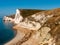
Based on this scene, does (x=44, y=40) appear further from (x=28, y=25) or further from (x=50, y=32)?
(x=28, y=25)

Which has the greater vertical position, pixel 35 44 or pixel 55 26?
pixel 55 26

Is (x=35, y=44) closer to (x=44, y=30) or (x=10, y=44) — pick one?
(x=44, y=30)

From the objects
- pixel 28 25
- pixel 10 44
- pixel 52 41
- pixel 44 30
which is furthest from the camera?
pixel 28 25

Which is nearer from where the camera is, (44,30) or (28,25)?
(44,30)

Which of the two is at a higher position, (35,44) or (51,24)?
(51,24)

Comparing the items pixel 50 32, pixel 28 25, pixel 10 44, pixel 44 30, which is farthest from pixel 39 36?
pixel 28 25

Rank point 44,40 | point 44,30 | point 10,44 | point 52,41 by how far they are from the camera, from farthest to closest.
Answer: point 10,44
point 44,30
point 44,40
point 52,41

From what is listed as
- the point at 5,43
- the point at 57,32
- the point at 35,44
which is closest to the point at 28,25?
the point at 5,43

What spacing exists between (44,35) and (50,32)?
361 centimetres

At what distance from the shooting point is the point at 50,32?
2279 inches

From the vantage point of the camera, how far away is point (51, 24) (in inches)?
2510

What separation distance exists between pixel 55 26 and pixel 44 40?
19.3ft

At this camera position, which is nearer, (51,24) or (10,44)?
(51,24)

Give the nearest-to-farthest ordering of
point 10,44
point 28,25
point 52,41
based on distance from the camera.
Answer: point 52,41, point 10,44, point 28,25
